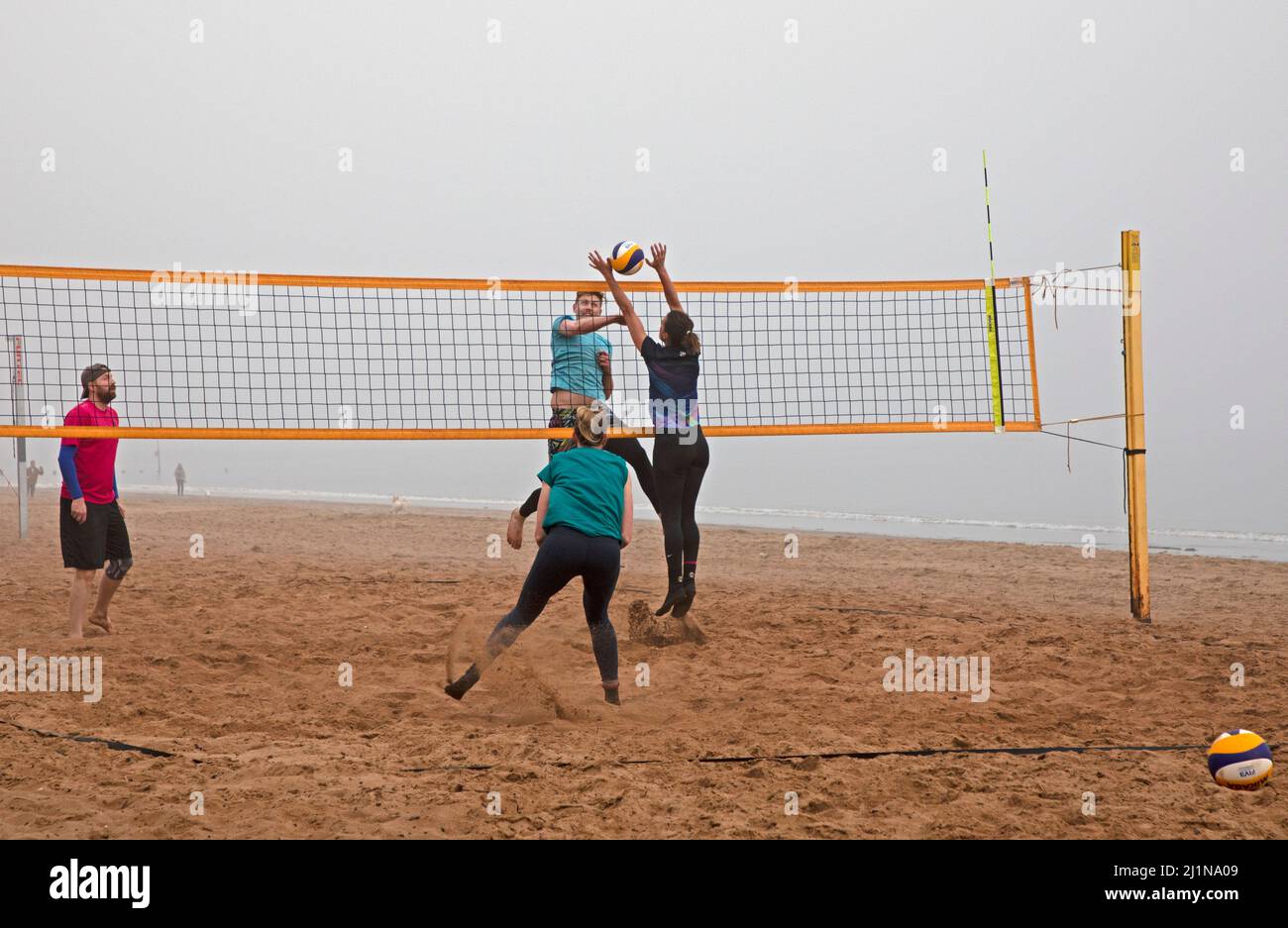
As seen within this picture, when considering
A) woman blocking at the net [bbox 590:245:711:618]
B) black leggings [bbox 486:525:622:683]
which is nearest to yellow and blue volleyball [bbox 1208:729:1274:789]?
black leggings [bbox 486:525:622:683]

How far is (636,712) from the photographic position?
4.86 meters

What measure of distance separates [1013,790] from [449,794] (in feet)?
6.85

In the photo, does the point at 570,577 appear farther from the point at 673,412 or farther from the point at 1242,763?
the point at 1242,763

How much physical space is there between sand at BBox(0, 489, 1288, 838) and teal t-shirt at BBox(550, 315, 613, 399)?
65.9 inches

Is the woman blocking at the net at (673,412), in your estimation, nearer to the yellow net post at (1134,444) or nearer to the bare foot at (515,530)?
the bare foot at (515,530)

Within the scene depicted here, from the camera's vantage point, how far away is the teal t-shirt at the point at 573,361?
6137 millimetres

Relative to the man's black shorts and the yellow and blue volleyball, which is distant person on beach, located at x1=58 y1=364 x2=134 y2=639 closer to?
the man's black shorts

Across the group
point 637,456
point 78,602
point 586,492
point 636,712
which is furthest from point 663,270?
point 78,602

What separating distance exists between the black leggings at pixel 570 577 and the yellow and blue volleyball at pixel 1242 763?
2596mm

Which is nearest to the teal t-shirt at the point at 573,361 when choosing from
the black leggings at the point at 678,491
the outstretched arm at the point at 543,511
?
the black leggings at the point at 678,491

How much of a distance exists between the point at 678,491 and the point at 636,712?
5.98ft

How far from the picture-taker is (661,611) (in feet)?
21.3

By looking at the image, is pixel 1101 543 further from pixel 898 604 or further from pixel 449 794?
pixel 449 794
